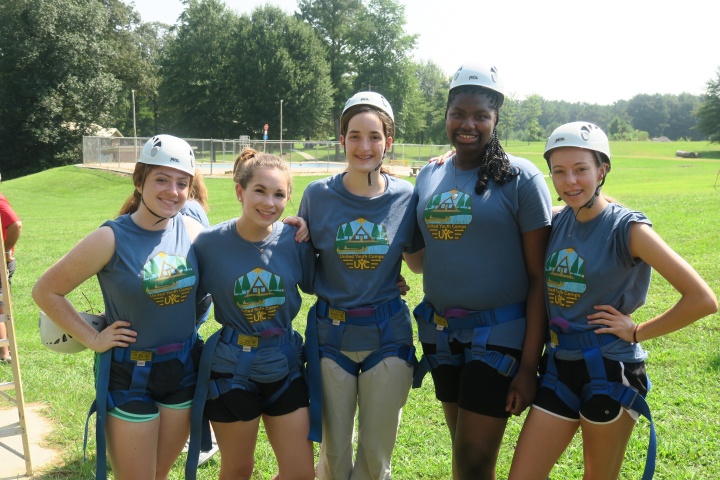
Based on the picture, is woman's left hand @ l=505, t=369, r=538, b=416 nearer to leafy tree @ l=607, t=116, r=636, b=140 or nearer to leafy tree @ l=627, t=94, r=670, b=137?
leafy tree @ l=607, t=116, r=636, b=140

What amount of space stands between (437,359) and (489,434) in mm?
553

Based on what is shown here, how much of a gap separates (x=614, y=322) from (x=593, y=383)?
1.14 ft

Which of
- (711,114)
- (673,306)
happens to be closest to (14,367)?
(673,306)

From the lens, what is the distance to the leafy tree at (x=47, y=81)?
5094 centimetres

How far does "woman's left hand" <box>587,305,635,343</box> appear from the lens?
3.30 metres

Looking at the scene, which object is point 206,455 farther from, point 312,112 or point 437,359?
point 312,112

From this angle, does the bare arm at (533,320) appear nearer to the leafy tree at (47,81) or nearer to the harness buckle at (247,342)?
the harness buckle at (247,342)

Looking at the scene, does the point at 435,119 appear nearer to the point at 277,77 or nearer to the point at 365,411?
the point at 277,77

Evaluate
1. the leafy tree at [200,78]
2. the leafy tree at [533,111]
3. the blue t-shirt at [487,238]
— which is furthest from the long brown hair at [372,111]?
the leafy tree at [533,111]

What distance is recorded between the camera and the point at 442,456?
486cm

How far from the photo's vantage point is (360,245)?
3.80 meters

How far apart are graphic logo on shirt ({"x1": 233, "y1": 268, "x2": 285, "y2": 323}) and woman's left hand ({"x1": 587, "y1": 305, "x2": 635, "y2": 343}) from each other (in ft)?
5.96

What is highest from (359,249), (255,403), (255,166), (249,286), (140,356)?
(255,166)

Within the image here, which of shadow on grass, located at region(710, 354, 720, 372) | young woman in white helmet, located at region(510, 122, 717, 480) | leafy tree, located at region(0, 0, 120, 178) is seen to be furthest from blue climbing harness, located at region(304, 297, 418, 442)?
leafy tree, located at region(0, 0, 120, 178)
